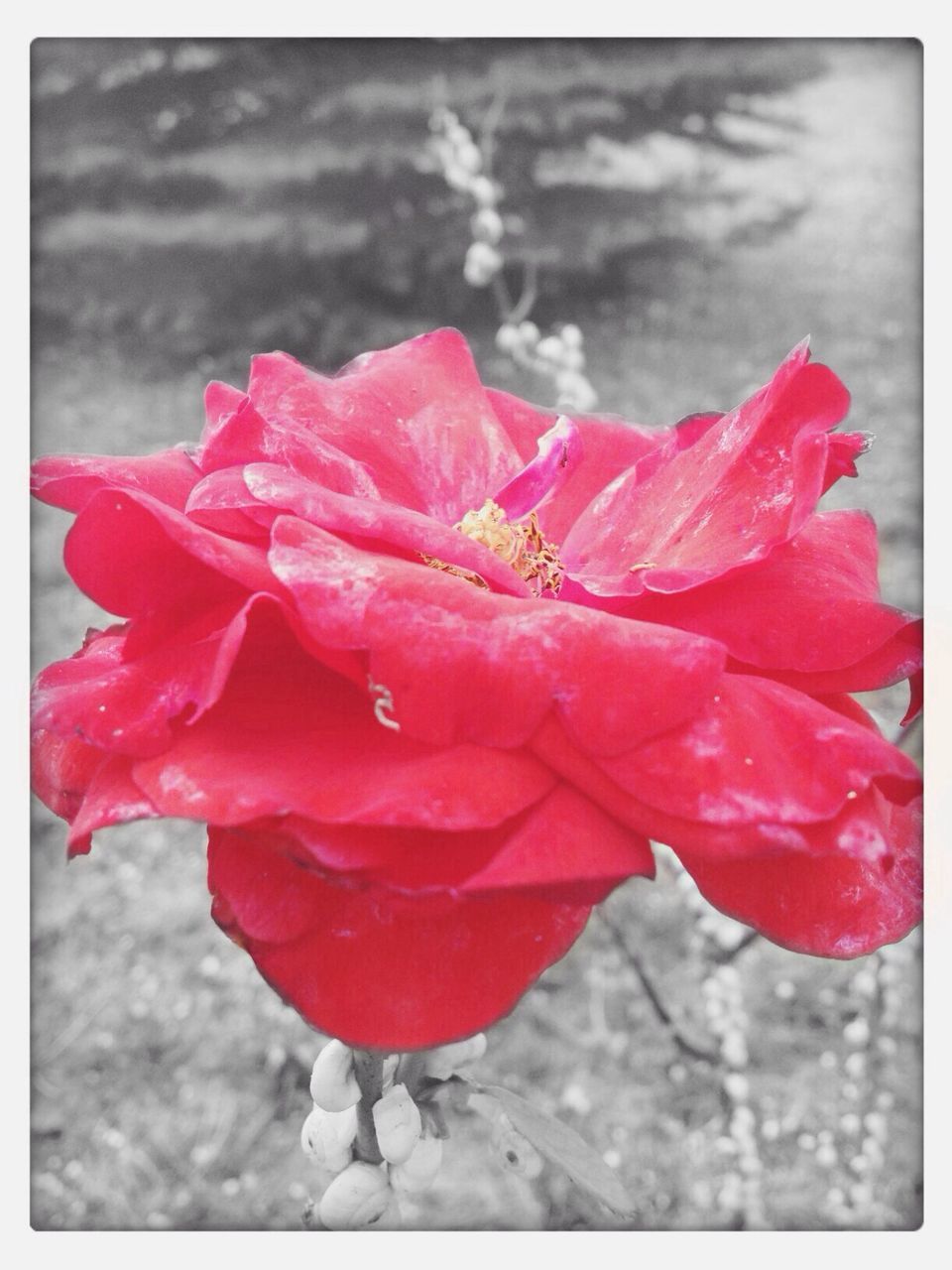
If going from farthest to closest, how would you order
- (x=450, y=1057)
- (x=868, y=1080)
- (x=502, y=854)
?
(x=868, y=1080) → (x=450, y=1057) → (x=502, y=854)

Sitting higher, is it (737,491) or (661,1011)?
(737,491)

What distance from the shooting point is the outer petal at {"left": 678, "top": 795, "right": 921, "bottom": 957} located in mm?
348

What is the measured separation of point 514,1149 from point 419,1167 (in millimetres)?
87

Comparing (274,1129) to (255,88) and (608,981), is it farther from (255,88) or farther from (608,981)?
(255,88)

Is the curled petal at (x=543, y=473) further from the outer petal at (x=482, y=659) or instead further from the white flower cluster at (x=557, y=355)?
the white flower cluster at (x=557, y=355)

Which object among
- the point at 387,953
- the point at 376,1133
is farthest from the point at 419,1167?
the point at 387,953

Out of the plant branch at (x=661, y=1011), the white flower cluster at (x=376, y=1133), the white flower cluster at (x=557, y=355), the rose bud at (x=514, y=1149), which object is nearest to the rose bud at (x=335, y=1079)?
the white flower cluster at (x=376, y=1133)

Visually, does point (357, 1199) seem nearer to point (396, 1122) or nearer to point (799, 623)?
point (396, 1122)

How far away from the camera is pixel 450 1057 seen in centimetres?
49

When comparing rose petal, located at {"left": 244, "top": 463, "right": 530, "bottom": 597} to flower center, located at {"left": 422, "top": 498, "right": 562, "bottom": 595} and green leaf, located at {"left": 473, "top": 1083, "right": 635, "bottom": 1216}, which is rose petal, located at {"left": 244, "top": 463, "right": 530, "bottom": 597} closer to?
flower center, located at {"left": 422, "top": 498, "right": 562, "bottom": 595}

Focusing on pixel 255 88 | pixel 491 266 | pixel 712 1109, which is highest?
pixel 255 88
